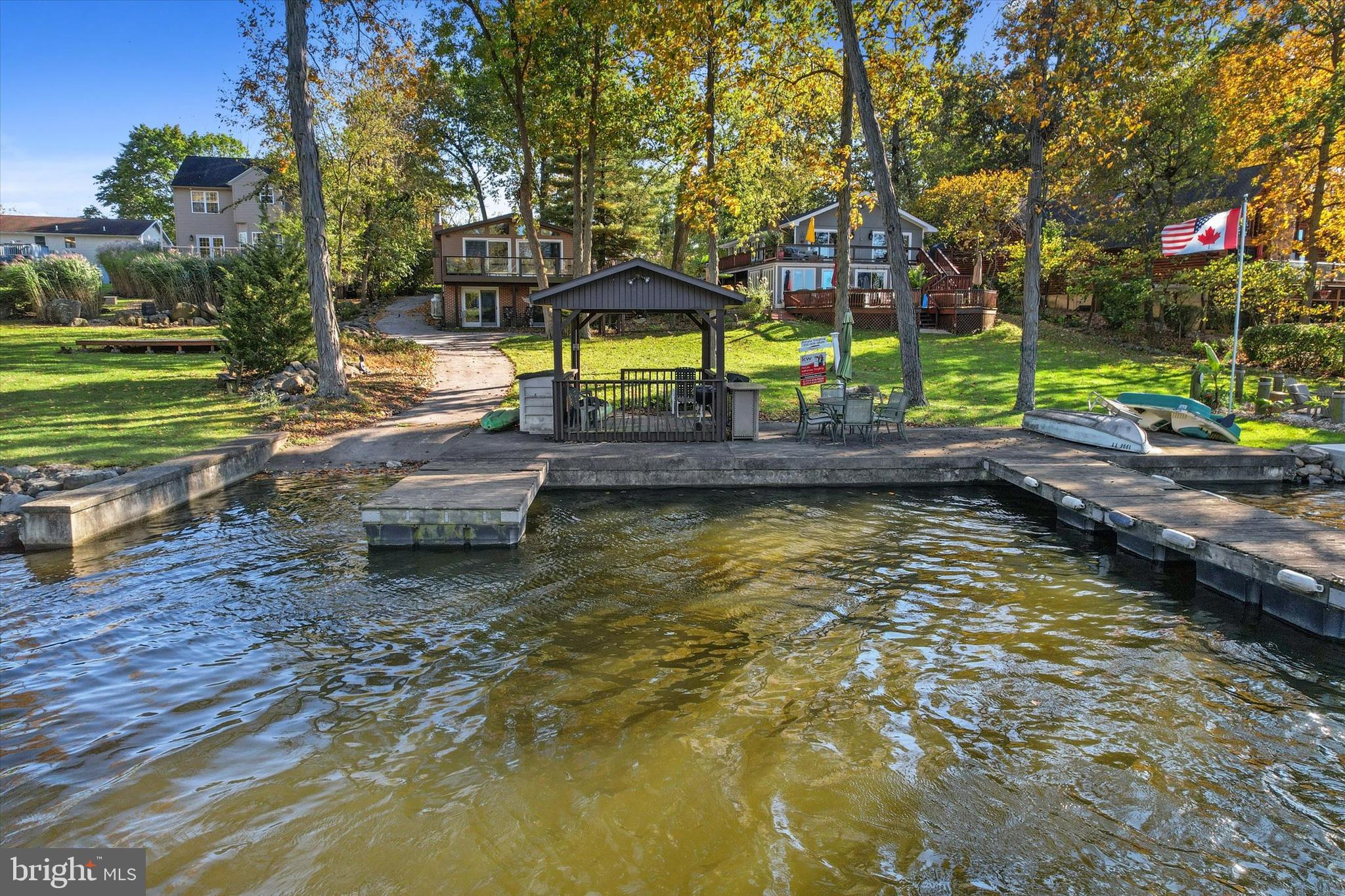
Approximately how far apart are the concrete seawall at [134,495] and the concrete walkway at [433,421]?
84 cm

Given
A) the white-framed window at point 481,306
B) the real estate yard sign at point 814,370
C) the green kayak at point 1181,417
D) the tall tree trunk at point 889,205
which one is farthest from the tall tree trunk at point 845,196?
the white-framed window at point 481,306

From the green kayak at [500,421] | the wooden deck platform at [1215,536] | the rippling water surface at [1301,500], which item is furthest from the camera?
the green kayak at [500,421]

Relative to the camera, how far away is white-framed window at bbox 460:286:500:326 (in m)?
39.4

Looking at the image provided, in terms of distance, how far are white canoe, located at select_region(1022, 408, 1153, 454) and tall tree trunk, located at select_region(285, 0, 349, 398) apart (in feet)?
49.4

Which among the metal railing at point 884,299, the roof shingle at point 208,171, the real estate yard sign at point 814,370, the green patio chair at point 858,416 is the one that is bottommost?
the green patio chair at point 858,416

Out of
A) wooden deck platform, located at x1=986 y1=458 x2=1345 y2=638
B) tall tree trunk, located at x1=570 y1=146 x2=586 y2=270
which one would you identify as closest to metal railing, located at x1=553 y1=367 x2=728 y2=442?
wooden deck platform, located at x1=986 y1=458 x2=1345 y2=638

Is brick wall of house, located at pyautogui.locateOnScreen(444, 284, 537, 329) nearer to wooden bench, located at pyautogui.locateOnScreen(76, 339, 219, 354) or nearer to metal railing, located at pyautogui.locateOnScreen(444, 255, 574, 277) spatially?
metal railing, located at pyautogui.locateOnScreen(444, 255, 574, 277)

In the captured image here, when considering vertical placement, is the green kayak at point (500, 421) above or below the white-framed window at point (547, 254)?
below

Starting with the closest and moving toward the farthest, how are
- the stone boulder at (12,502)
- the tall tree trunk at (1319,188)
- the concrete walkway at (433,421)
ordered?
the stone boulder at (12,502), the concrete walkway at (433,421), the tall tree trunk at (1319,188)

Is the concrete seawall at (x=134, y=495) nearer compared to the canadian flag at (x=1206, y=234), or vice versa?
the concrete seawall at (x=134, y=495)

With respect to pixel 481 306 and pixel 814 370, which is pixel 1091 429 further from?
pixel 481 306

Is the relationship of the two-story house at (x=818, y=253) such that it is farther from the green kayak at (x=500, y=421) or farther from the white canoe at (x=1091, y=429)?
the green kayak at (x=500, y=421)

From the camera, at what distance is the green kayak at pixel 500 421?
49.8ft

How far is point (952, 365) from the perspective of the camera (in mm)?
24297
